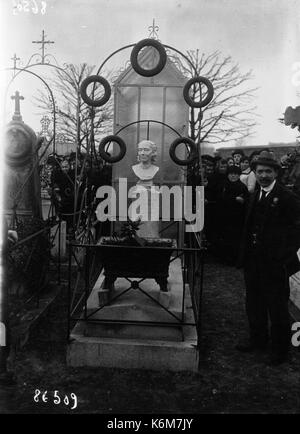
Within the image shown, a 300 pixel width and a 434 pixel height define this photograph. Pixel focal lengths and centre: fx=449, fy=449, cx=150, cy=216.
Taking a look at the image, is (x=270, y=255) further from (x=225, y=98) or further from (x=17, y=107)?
(x=225, y=98)

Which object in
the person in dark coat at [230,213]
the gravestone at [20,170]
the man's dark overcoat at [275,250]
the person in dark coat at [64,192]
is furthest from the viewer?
the person in dark coat at [64,192]

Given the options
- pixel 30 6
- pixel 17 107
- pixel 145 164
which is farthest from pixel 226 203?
pixel 30 6

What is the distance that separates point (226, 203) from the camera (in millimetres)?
7992

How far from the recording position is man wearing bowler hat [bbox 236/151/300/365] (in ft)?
13.8

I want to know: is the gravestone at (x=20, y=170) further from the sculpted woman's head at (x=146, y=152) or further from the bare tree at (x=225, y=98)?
the bare tree at (x=225, y=98)

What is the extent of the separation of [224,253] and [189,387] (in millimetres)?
4657

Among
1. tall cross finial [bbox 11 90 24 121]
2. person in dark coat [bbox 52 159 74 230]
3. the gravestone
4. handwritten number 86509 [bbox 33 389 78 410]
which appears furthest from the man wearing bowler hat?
person in dark coat [bbox 52 159 74 230]

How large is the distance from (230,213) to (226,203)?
8.1 inches

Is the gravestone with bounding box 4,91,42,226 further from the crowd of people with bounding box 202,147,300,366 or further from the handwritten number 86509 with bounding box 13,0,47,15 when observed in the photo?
the crowd of people with bounding box 202,147,300,366

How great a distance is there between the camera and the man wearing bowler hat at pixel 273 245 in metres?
4.21

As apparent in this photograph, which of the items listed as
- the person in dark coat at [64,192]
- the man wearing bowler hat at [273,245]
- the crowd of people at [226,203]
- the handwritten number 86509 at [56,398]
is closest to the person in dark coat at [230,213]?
the crowd of people at [226,203]

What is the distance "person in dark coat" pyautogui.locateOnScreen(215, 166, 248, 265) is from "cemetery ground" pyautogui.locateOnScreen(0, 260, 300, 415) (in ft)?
10.8
